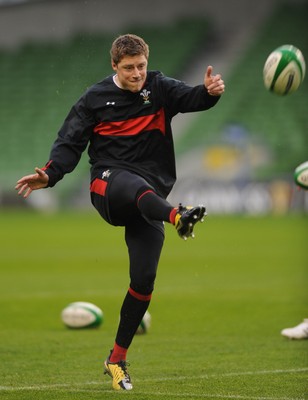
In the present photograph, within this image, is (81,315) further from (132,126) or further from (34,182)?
(132,126)

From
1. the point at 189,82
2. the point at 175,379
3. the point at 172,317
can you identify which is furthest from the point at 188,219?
the point at 189,82

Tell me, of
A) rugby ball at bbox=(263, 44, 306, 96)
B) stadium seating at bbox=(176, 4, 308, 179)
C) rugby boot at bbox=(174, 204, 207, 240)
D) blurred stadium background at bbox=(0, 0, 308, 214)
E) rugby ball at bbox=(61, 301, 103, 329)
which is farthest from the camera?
stadium seating at bbox=(176, 4, 308, 179)

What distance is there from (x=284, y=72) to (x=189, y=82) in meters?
29.3

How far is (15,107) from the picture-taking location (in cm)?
3806

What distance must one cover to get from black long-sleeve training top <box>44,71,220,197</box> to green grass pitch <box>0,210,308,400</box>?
1420 millimetres

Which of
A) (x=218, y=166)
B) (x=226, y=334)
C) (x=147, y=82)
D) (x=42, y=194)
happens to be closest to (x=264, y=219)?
(x=218, y=166)

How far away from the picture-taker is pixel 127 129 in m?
6.70

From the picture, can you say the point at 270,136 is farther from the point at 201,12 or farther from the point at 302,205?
the point at 201,12

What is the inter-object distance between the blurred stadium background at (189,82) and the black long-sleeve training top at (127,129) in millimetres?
21351

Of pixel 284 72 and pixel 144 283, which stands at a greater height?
pixel 284 72

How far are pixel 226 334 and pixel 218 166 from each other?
22.2 meters

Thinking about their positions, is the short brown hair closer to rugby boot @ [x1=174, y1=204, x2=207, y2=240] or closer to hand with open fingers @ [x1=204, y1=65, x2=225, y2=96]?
hand with open fingers @ [x1=204, y1=65, x2=225, y2=96]

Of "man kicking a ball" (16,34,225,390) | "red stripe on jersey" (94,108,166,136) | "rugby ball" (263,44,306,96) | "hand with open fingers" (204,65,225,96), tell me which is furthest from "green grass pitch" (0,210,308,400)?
"rugby ball" (263,44,306,96)

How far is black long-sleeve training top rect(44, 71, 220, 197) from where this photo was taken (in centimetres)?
668
